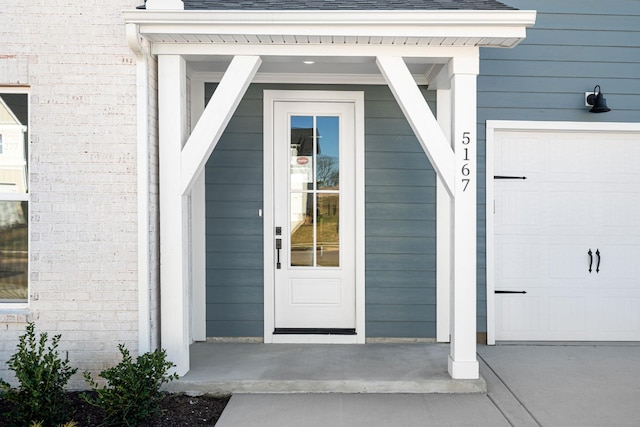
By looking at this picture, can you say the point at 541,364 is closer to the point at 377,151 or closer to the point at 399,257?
the point at 399,257

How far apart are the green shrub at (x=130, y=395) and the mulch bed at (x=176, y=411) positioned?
12cm

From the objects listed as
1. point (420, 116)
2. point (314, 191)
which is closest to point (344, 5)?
point (420, 116)

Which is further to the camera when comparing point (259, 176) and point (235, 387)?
point (259, 176)

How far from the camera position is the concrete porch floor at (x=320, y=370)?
3.71 meters

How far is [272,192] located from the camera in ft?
16.0

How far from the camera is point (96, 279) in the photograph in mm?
3740

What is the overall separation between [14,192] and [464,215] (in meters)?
3.39

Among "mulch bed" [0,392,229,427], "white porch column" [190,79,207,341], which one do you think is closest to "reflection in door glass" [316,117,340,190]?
"white porch column" [190,79,207,341]

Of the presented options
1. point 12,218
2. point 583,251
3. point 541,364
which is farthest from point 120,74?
point 583,251

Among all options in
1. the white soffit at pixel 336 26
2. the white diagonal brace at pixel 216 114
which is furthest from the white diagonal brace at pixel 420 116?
the white diagonal brace at pixel 216 114

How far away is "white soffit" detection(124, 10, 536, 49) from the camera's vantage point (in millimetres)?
3471

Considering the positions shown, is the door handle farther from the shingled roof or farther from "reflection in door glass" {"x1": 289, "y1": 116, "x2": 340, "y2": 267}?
the shingled roof

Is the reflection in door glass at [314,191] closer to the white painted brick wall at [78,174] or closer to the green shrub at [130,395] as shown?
the white painted brick wall at [78,174]

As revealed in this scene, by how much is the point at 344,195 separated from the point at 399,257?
0.80 meters
